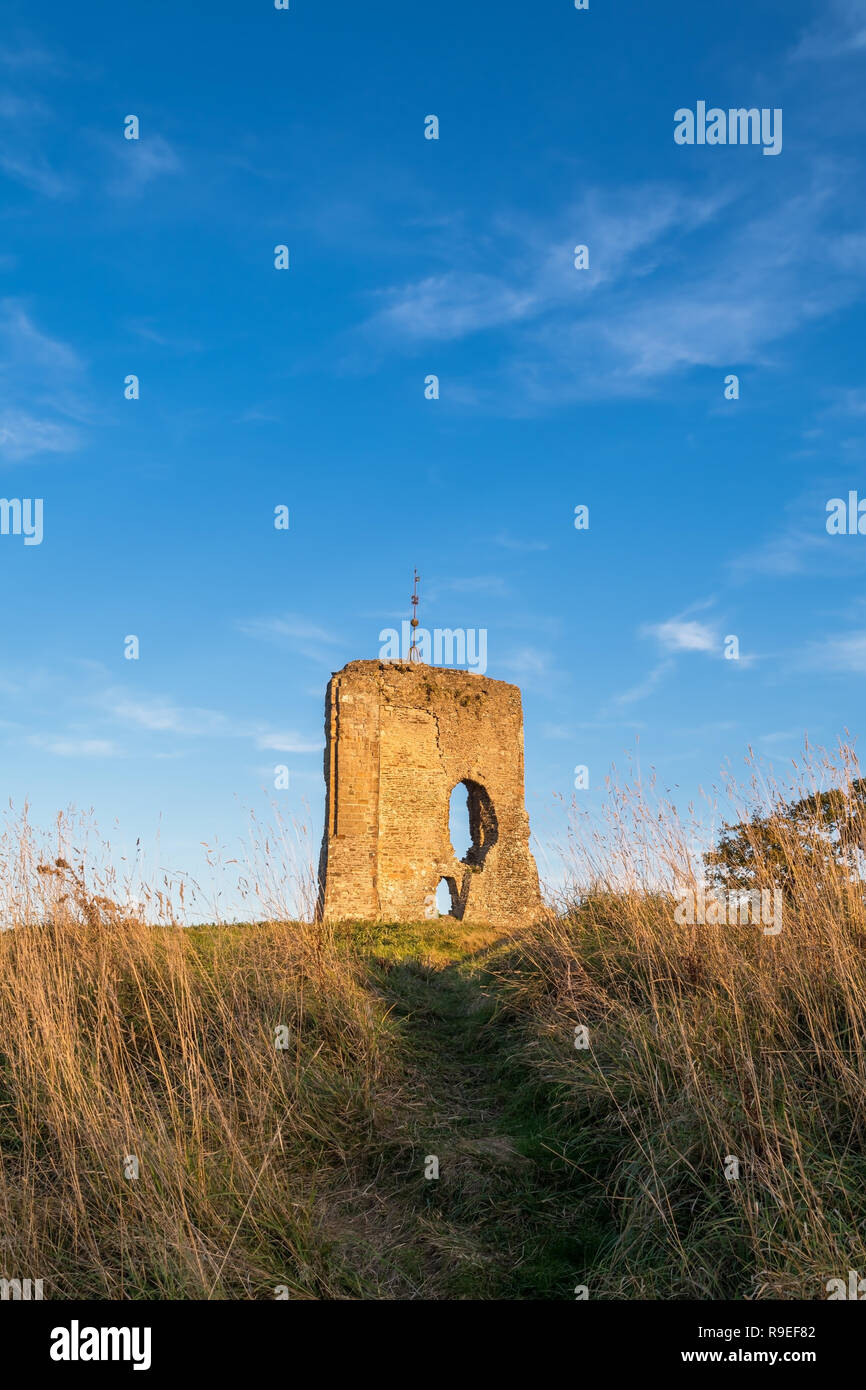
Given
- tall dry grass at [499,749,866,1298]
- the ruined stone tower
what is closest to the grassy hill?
tall dry grass at [499,749,866,1298]

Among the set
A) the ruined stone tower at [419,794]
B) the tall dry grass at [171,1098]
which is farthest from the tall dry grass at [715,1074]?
the ruined stone tower at [419,794]

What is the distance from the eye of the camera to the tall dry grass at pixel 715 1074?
11.5 feet

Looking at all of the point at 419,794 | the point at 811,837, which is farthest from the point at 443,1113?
the point at 419,794

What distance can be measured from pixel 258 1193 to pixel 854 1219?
250 cm

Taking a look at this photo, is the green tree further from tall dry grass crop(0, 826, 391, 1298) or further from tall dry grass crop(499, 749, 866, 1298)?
tall dry grass crop(0, 826, 391, 1298)

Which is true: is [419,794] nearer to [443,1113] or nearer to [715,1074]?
[443,1113]

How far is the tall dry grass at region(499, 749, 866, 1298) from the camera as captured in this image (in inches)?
138

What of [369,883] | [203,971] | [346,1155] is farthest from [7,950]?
[369,883]

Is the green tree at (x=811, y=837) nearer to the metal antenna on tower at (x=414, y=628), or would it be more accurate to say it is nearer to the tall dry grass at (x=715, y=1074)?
the tall dry grass at (x=715, y=1074)

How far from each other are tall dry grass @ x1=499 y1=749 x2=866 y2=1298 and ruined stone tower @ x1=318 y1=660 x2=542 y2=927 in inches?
427

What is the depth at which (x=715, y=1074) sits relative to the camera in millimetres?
4355

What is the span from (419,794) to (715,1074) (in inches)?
550

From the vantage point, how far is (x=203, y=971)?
20.2ft
